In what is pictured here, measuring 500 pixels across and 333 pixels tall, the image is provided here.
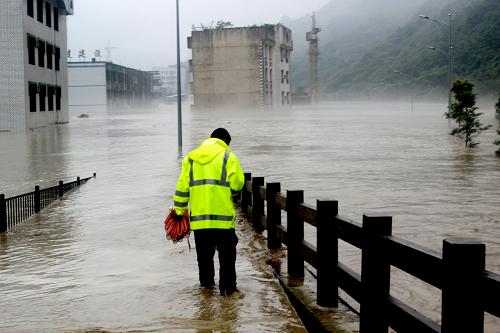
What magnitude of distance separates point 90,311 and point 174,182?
12.2 meters

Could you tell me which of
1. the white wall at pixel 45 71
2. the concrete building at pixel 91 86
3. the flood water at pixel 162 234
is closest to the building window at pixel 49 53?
the white wall at pixel 45 71

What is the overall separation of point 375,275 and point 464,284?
1.19 m

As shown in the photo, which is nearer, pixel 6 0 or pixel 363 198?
pixel 363 198

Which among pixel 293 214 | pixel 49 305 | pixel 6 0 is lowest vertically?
pixel 49 305

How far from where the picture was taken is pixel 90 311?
6.48 meters

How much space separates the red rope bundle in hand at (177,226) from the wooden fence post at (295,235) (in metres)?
1.05

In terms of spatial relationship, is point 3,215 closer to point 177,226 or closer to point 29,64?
point 177,226

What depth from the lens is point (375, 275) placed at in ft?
15.5

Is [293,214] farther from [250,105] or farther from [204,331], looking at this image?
[250,105]

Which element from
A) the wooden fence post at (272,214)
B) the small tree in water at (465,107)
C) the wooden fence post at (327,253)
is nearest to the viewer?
the wooden fence post at (327,253)

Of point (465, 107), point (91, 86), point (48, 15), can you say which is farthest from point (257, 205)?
point (91, 86)

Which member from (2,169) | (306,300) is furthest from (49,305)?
(2,169)

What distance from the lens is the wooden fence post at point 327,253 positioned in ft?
18.9

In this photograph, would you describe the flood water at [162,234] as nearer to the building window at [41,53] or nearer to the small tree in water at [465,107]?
the small tree in water at [465,107]
